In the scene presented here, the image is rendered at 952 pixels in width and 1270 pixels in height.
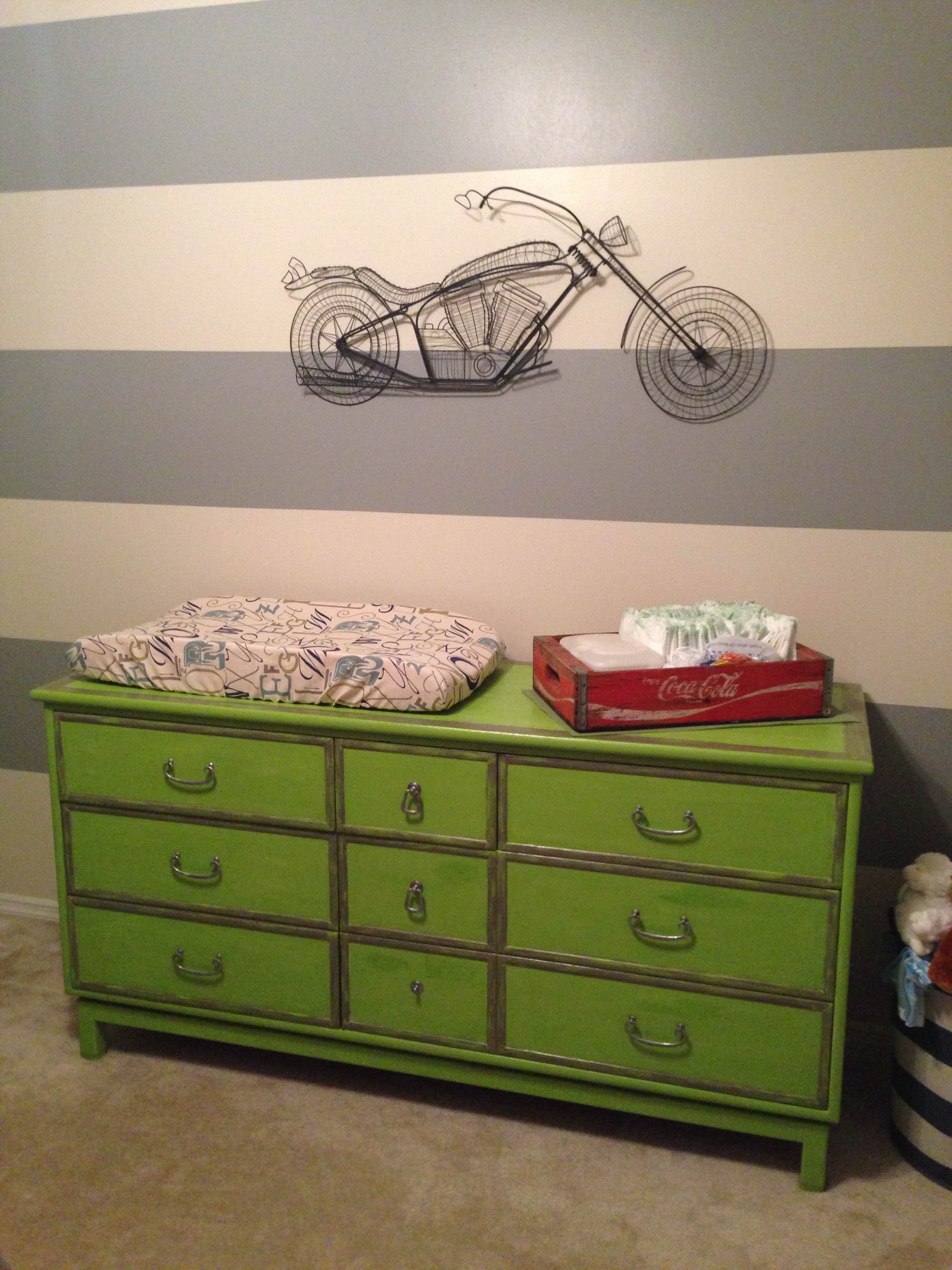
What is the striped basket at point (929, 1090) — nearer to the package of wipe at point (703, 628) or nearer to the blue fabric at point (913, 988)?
the blue fabric at point (913, 988)

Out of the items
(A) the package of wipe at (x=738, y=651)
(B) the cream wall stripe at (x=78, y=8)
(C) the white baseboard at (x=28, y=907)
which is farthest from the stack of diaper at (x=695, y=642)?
(C) the white baseboard at (x=28, y=907)

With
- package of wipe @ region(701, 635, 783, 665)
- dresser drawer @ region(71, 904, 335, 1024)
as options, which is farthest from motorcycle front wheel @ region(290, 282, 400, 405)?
dresser drawer @ region(71, 904, 335, 1024)

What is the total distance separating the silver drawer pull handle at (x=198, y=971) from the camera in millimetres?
2119

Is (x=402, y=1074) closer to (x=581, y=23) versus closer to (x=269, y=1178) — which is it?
(x=269, y=1178)

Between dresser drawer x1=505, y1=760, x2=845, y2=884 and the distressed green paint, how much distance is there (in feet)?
0.21

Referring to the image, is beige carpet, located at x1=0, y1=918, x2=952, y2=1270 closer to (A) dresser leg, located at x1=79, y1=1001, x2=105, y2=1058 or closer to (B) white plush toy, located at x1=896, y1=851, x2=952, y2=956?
(A) dresser leg, located at x1=79, y1=1001, x2=105, y2=1058

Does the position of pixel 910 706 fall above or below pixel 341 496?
below

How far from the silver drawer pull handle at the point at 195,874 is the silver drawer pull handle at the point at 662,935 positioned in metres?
0.82

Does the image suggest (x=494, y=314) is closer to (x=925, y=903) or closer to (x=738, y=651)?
(x=738, y=651)

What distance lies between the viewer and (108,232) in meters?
2.47

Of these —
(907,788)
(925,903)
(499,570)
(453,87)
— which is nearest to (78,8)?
(453,87)

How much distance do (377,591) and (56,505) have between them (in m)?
0.88

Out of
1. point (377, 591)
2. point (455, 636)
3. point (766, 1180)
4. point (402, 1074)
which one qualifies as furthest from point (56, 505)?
point (766, 1180)

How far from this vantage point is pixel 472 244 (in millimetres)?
2229
